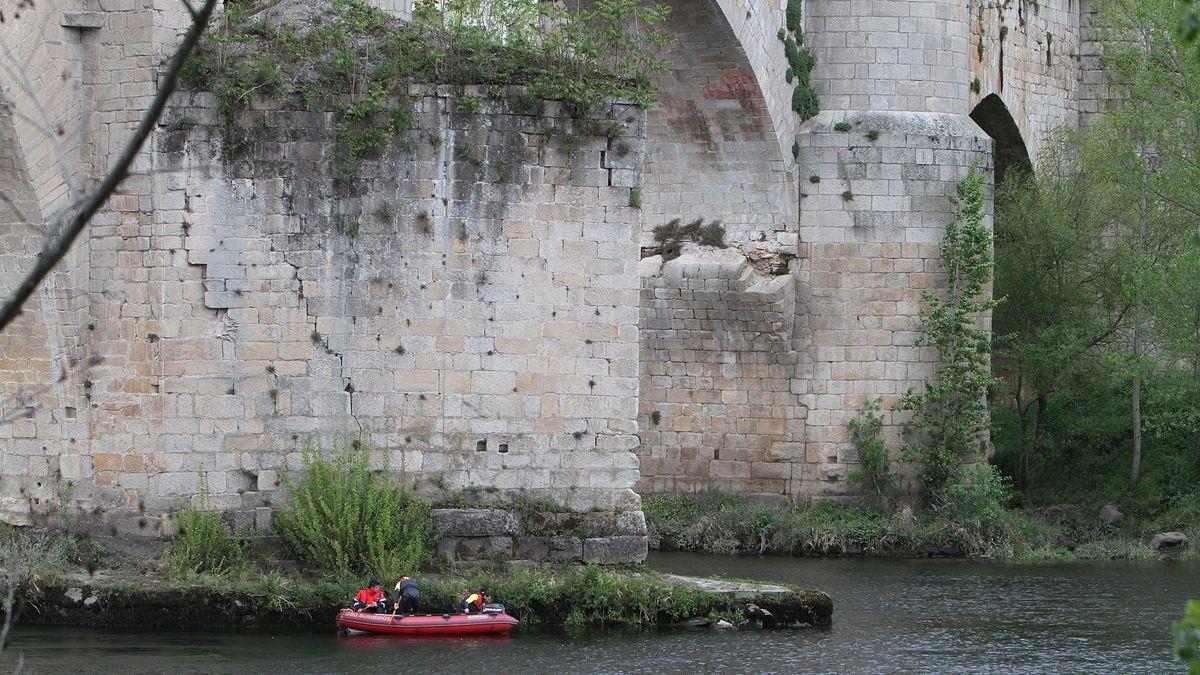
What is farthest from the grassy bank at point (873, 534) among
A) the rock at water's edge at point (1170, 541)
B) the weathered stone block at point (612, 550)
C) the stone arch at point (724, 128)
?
the weathered stone block at point (612, 550)

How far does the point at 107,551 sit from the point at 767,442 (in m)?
9.03

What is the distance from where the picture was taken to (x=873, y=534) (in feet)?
58.7

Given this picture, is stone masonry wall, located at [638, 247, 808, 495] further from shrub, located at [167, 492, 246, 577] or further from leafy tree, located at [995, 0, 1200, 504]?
shrub, located at [167, 492, 246, 577]

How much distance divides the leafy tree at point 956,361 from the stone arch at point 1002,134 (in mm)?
2876

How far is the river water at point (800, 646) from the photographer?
10.9 meters

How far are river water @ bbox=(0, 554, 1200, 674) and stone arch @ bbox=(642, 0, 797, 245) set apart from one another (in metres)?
5.44

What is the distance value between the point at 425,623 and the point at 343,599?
0.73 m

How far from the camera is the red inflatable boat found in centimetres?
1158

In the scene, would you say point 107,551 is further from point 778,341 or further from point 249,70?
point 778,341

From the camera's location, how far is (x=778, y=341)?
19.0m

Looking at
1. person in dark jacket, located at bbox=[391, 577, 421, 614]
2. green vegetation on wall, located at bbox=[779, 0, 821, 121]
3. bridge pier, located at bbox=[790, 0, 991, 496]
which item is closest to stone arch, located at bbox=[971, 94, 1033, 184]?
A: bridge pier, located at bbox=[790, 0, 991, 496]

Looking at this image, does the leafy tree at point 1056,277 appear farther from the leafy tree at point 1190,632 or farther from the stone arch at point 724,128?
the leafy tree at point 1190,632

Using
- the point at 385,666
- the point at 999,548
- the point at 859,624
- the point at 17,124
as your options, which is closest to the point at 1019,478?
the point at 999,548

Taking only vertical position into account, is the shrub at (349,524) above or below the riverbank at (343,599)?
above
